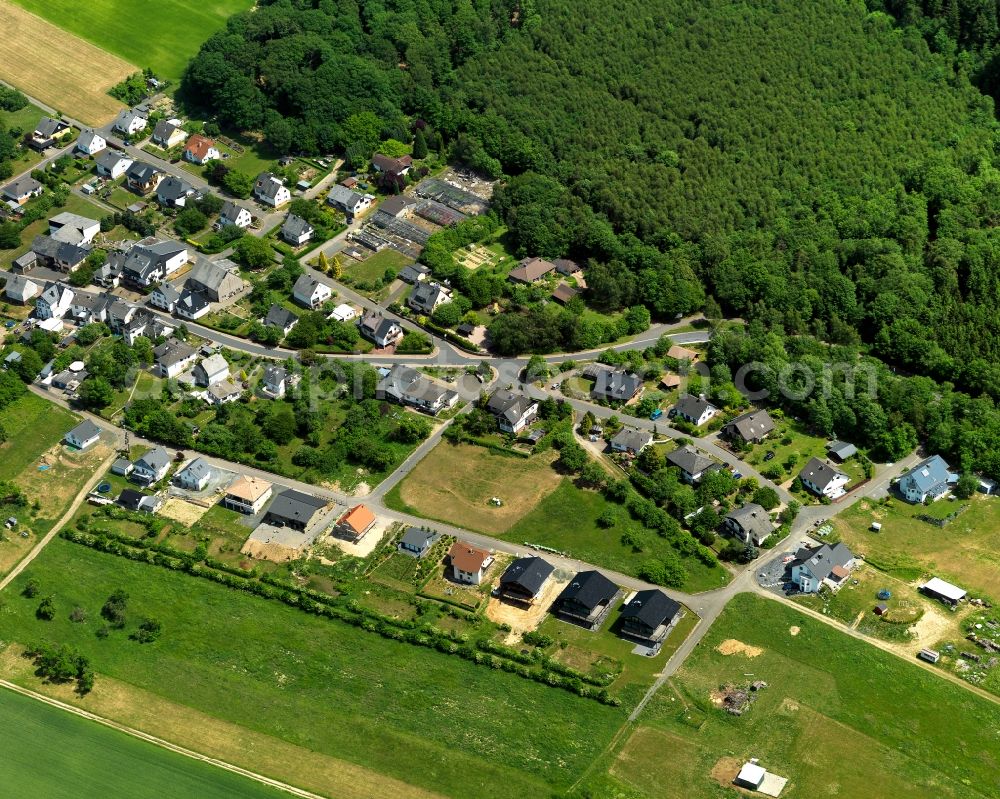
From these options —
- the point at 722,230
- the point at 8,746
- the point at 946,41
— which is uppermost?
the point at 946,41

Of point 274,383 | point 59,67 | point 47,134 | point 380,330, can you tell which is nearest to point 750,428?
point 380,330

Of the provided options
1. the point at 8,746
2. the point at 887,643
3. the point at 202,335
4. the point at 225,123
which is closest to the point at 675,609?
the point at 887,643

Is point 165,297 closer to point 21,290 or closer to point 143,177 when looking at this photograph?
point 21,290

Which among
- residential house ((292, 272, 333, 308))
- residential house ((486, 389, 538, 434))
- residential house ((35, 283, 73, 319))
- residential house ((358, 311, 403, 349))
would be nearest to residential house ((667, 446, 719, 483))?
residential house ((486, 389, 538, 434))

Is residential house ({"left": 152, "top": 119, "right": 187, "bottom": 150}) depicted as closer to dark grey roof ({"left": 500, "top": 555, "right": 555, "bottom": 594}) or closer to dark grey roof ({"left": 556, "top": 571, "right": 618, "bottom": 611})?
dark grey roof ({"left": 500, "top": 555, "right": 555, "bottom": 594})

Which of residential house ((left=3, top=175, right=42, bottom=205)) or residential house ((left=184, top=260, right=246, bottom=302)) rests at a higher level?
residential house ((left=184, top=260, right=246, bottom=302))

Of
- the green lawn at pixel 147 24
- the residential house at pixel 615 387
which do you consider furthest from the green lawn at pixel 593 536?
the green lawn at pixel 147 24

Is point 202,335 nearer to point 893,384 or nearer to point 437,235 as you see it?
point 437,235
